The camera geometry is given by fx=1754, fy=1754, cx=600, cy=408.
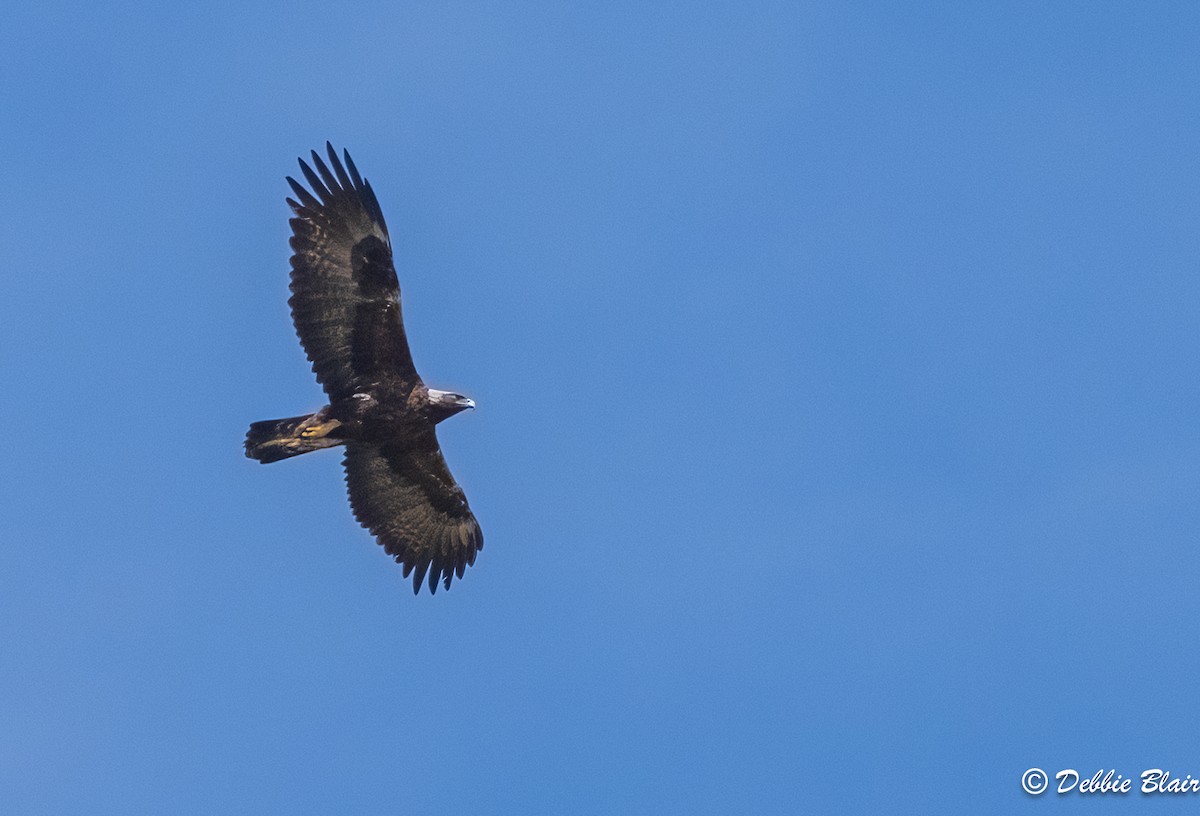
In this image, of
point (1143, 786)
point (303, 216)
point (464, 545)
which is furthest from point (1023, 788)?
point (303, 216)

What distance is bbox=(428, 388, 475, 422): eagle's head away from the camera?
2053 centimetres

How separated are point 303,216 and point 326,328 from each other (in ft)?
4.28

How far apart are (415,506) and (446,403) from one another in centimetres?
237

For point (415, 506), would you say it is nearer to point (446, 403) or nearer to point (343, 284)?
point (446, 403)

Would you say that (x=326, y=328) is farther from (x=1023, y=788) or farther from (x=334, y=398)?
(x=1023, y=788)

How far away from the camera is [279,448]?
2016 centimetres

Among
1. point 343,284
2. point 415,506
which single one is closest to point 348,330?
point 343,284

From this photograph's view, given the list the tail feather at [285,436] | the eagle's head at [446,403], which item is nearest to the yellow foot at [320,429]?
the tail feather at [285,436]

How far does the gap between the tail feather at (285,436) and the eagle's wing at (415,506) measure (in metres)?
1.24

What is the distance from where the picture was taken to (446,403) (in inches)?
808

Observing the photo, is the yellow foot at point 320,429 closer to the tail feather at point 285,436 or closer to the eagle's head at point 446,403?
the tail feather at point 285,436

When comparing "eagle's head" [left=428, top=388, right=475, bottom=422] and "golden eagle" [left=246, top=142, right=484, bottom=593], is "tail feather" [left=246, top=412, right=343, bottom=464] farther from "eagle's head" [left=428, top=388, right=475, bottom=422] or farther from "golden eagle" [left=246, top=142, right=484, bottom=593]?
Answer: "eagle's head" [left=428, top=388, right=475, bottom=422]

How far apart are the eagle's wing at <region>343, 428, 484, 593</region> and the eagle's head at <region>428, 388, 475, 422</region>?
0.86 meters

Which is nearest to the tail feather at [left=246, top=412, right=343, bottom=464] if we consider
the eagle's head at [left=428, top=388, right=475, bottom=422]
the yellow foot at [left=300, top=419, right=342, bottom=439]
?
the yellow foot at [left=300, top=419, right=342, bottom=439]
